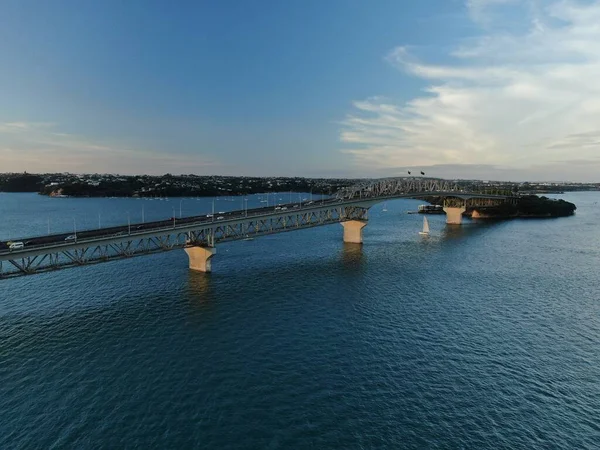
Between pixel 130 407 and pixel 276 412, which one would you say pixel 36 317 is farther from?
pixel 276 412

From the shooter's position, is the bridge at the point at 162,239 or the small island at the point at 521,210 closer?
the bridge at the point at 162,239

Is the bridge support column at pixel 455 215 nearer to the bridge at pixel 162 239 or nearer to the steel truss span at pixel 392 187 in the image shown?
the steel truss span at pixel 392 187

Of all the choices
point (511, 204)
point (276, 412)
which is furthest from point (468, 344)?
point (511, 204)

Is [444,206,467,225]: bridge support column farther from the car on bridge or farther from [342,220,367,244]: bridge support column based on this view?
the car on bridge

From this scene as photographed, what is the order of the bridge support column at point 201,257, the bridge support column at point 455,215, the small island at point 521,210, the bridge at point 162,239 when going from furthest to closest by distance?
the small island at point 521,210 < the bridge support column at point 455,215 < the bridge support column at point 201,257 < the bridge at point 162,239

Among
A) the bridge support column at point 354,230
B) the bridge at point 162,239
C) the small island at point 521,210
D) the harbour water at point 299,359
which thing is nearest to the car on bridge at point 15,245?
the bridge at point 162,239

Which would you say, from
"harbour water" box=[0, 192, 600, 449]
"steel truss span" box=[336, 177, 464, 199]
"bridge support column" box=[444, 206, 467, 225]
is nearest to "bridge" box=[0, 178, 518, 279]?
"steel truss span" box=[336, 177, 464, 199]

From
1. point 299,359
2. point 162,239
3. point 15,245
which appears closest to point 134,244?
point 162,239
